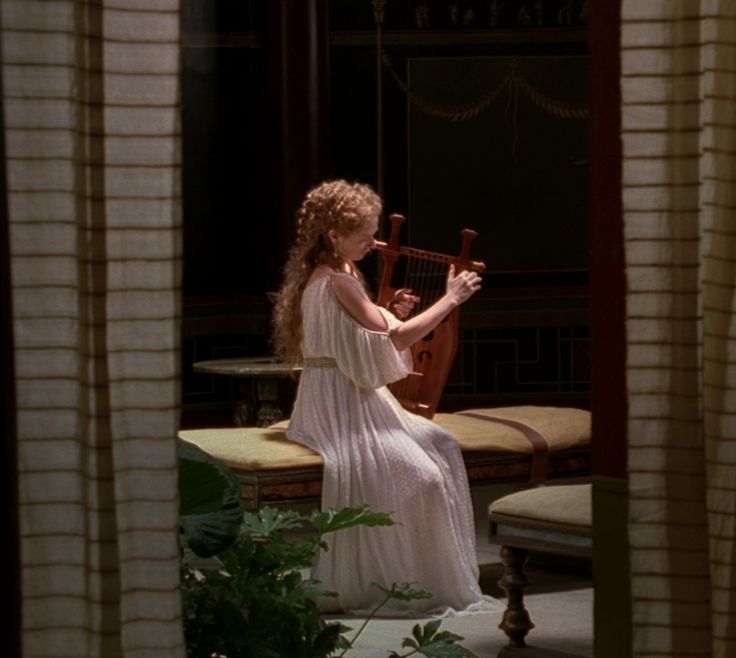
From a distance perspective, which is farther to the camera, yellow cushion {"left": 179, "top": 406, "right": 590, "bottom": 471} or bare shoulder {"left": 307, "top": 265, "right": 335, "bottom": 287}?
yellow cushion {"left": 179, "top": 406, "right": 590, "bottom": 471}

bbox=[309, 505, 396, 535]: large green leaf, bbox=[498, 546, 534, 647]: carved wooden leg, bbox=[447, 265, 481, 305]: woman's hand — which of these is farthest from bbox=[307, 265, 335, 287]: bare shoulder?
bbox=[309, 505, 396, 535]: large green leaf

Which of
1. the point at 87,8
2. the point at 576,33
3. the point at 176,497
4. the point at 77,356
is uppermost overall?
the point at 576,33

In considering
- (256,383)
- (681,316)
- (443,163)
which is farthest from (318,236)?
(443,163)

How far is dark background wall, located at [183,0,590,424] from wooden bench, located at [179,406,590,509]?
4.18 meters

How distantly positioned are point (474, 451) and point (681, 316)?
12.7 feet

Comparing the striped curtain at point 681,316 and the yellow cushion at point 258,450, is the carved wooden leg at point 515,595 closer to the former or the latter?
the yellow cushion at point 258,450

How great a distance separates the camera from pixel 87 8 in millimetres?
2941

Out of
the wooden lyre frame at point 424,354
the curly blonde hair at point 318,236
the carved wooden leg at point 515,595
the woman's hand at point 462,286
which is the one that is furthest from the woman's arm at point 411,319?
the carved wooden leg at point 515,595

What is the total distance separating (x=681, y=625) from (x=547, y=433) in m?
4.04

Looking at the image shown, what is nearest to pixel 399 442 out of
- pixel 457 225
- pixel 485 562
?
pixel 485 562

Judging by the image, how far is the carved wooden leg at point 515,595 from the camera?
580 cm

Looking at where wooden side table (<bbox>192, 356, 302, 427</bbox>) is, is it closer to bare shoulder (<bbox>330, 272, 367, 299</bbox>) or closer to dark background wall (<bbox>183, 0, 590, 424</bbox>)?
dark background wall (<bbox>183, 0, 590, 424</bbox>)

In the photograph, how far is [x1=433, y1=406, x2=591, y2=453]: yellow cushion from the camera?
7.10 metres

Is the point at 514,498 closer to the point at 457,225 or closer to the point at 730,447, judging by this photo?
the point at 730,447
